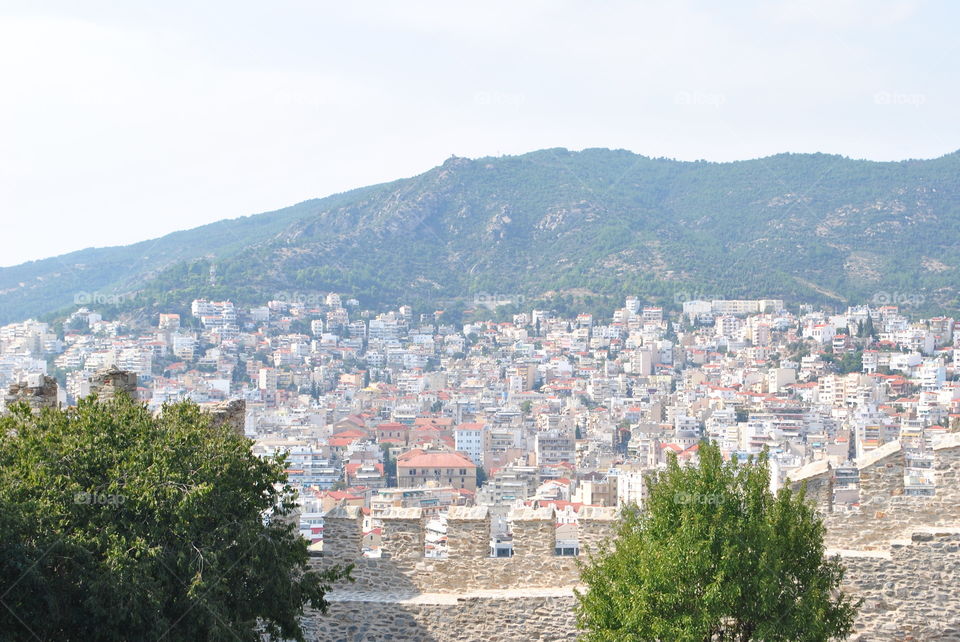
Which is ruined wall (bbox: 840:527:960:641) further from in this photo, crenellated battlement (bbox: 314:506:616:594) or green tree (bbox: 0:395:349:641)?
green tree (bbox: 0:395:349:641)

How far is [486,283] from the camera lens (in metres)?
151

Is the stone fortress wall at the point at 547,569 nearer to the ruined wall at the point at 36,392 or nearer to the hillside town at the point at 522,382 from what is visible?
the ruined wall at the point at 36,392

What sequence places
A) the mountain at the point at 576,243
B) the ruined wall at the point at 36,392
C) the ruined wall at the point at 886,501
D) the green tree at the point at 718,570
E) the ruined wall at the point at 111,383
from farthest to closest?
the mountain at the point at 576,243, the ruined wall at the point at 111,383, the ruined wall at the point at 36,392, the ruined wall at the point at 886,501, the green tree at the point at 718,570

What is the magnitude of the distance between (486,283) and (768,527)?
145m

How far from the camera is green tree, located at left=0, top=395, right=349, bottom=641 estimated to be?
19.6 feet

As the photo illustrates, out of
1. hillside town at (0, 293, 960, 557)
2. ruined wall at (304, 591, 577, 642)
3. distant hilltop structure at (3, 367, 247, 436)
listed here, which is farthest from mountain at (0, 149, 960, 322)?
distant hilltop structure at (3, 367, 247, 436)

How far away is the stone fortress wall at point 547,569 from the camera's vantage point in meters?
7.40

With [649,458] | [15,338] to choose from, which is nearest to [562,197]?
[15,338]

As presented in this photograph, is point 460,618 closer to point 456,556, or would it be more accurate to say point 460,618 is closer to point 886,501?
point 456,556

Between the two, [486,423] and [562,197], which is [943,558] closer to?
[486,423]

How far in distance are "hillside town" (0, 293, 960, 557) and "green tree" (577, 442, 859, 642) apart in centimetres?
3711

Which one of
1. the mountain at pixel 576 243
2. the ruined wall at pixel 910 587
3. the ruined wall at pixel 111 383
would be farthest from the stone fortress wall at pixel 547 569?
the mountain at pixel 576 243

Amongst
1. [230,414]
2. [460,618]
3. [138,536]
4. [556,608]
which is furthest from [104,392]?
[556,608]

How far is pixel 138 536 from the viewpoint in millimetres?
6227
